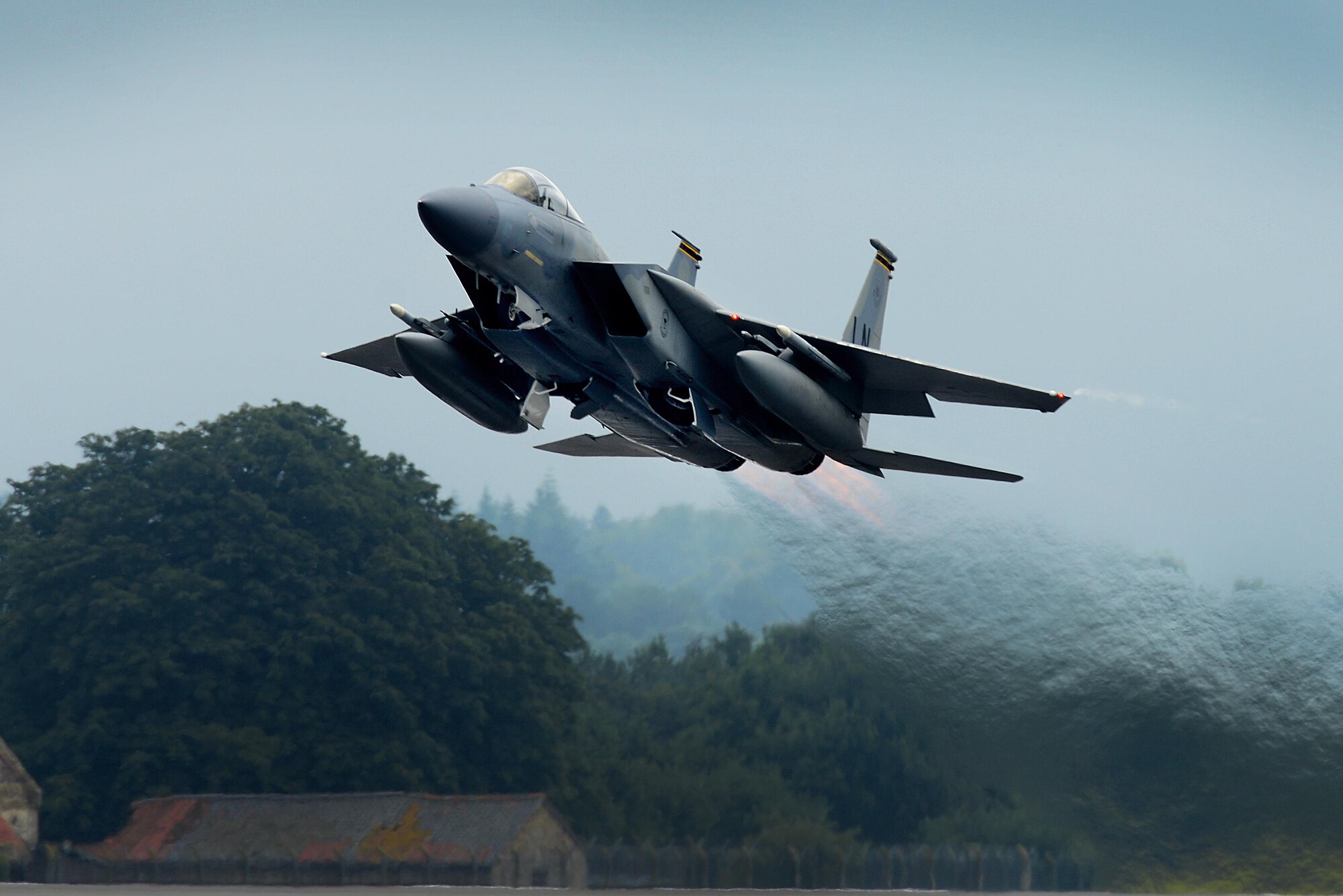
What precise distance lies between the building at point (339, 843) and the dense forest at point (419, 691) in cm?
84

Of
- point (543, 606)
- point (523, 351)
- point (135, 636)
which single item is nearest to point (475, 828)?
point (543, 606)

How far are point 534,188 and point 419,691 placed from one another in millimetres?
16691

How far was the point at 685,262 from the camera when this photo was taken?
19125 millimetres

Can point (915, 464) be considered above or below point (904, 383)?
below

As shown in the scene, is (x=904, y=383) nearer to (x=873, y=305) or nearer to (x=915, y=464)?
(x=915, y=464)

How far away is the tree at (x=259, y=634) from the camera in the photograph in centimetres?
3041

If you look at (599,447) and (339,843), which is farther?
(339,843)

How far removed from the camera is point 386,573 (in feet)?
111

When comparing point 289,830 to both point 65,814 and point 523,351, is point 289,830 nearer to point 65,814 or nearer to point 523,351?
Answer: point 65,814

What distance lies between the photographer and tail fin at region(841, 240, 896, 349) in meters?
22.2

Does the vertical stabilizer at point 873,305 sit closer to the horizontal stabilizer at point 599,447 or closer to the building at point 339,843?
the horizontal stabilizer at point 599,447

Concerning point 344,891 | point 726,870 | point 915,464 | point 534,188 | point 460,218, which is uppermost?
point 534,188

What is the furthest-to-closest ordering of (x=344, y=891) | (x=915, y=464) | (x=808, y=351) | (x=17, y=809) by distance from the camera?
1. (x=17, y=809)
2. (x=344, y=891)
3. (x=915, y=464)
4. (x=808, y=351)

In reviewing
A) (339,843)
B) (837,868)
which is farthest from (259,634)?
(837,868)
